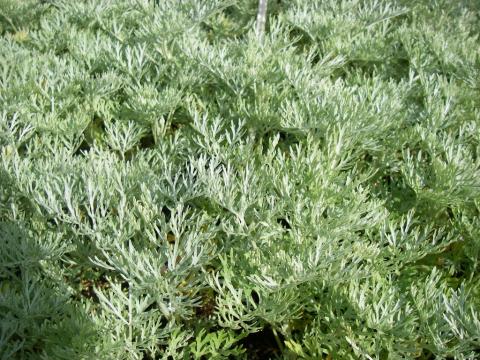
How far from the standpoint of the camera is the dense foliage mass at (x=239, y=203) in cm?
196

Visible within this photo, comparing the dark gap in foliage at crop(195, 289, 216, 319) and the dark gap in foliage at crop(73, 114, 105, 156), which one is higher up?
the dark gap in foliage at crop(73, 114, 105, 156)

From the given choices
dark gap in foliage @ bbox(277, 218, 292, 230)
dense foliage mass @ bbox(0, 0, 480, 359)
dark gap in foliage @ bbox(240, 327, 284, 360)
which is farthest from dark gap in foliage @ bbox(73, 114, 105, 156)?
dark gap in foliage @ bbox(240, 327, 284, 360)

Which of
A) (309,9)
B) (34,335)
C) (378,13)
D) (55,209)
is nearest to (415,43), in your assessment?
(378,13)

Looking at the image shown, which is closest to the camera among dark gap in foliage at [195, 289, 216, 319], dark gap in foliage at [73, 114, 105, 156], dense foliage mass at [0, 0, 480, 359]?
dense foliage mass at [0, 0, 480, 359]

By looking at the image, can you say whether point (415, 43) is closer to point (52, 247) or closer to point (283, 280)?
point (283, 280)

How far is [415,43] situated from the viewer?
393cm

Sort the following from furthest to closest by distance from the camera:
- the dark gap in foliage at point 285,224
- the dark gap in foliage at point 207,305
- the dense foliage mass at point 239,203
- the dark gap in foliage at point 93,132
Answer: the dark gap in foliage at point 93,132
the dark gap in foliage at point 207,305
the dark gap in foliage at point 285,224
the dense foliage mass at point 239,203

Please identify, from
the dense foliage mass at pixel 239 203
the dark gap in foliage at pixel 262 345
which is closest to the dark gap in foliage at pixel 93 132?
the dense foliage mass at pixel 239 203

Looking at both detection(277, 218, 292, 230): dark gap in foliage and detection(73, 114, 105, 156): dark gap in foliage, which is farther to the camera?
detection(73, 114, 105, 156): dark gap in foliage

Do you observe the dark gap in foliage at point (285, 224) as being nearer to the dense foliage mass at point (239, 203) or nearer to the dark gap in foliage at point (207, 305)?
the dense foliage mass at point (239, 203)

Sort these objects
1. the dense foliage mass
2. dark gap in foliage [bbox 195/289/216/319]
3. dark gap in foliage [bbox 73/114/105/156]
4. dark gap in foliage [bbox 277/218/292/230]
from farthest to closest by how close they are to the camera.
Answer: dark gap in foliage [bbox 73/114/105/156] < dark gap in foliage [bbox 195/289/216/319] < dark gap in foliage [bbox 277/218/292/230] < the dense foliage mass

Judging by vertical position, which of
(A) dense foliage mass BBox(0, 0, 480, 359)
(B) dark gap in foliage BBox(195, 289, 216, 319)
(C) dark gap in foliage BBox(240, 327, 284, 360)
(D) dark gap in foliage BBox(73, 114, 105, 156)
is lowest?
(C) dark gap in foliage BBox(240, 327, 284, 360)

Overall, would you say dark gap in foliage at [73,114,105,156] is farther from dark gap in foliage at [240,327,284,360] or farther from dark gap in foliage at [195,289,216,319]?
dark gap in foliage at [240,327,284,360]

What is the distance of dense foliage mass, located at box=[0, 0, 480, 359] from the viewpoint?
1963mm
